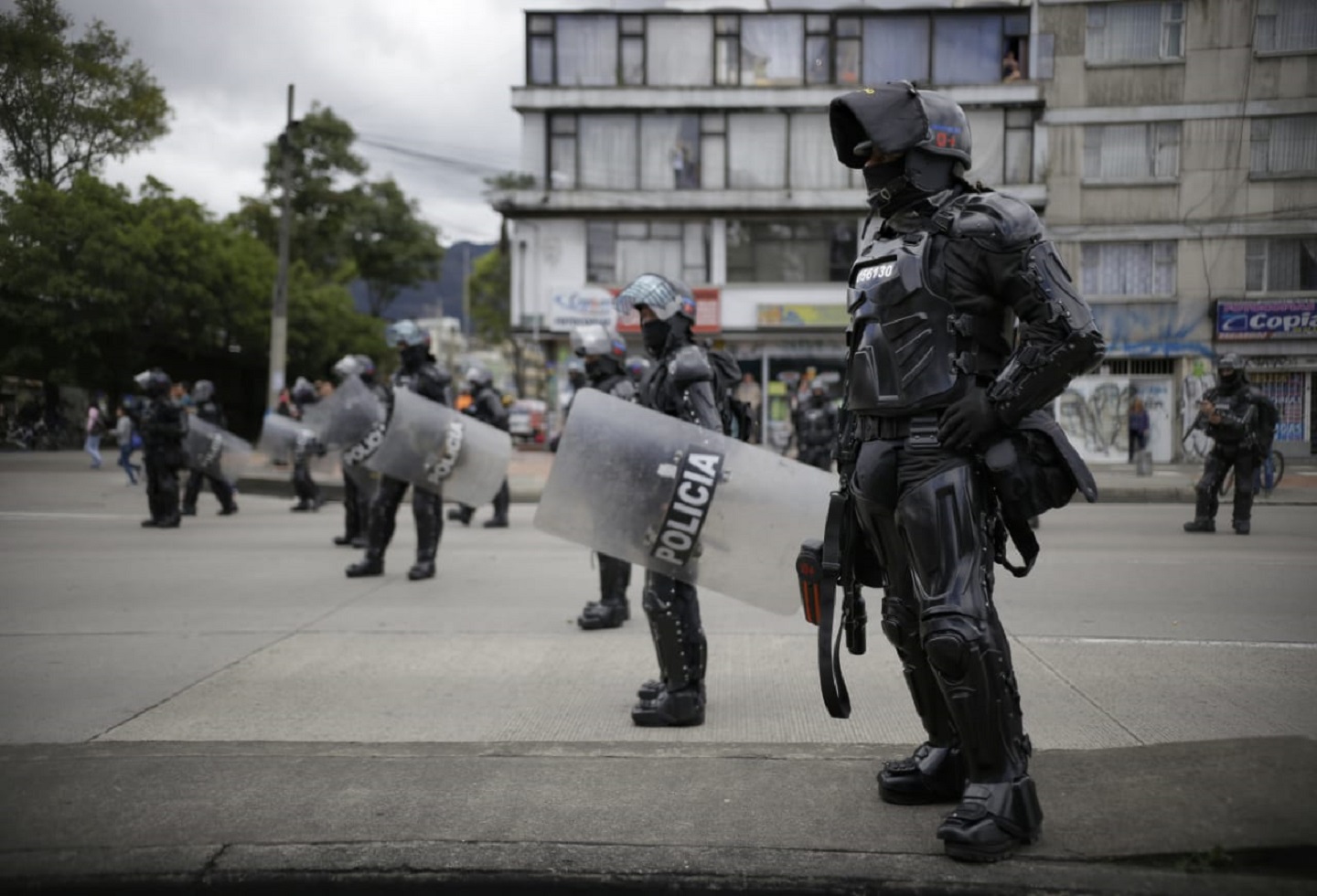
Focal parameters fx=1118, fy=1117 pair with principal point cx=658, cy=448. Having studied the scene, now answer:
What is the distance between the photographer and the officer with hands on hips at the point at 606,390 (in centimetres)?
671

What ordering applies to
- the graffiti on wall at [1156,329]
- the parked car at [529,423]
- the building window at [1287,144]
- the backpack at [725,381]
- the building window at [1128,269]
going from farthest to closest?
1. the parked car at [529,423]
2. the backpack at [725,381]
3. the graffiti on wall at [1156,329]
4. the building window at [1128,269]
5. the building window at [1287,144]

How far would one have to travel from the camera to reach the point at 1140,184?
13.1ft

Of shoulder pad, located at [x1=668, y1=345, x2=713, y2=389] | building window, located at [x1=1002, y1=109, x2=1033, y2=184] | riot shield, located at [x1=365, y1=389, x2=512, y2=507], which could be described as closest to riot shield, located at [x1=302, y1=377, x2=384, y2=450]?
riot shield, located at [x1=365, y1=389, x2=512, y2=507]

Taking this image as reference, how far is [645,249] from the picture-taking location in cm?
2964

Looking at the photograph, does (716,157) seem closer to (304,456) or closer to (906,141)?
(304,456)

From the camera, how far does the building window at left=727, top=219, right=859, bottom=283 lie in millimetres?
29188

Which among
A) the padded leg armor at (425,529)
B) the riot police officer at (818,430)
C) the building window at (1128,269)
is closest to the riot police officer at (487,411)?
the padded leg armor at (425,529)

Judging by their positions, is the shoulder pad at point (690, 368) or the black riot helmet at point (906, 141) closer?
the black riot helmet at point (906, 141)

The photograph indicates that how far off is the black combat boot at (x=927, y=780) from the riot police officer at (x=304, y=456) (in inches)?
420

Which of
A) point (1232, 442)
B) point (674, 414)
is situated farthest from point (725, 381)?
point (1232, 442)

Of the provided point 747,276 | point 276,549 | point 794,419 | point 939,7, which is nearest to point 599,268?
point 747,276

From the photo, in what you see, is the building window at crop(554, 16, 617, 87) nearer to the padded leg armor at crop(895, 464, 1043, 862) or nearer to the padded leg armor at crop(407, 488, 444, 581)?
the padded leg armor at crop(407, 488, 444, 581)

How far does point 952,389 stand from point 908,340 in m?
0.17

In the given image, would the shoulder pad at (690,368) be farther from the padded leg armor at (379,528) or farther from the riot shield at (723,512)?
the padded leg armor at (379,528)
